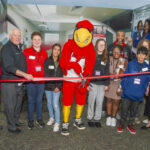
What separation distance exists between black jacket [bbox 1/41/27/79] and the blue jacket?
1.54 metres

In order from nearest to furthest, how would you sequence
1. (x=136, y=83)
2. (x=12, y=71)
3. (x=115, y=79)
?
(x=12, y=71), (x=136, y=83), (x=115, y=79)

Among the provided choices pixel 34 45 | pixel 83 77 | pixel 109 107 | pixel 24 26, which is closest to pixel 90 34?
pixel 83 77

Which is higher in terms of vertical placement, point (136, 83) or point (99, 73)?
point (99, 73)

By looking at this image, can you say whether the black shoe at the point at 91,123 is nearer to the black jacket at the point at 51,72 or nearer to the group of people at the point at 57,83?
the group of people at the point at 57,83

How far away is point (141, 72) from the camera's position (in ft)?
7.59

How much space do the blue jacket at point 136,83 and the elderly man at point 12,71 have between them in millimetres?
1435

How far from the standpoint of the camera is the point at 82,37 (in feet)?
6.92

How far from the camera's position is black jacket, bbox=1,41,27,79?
2050 millimetres

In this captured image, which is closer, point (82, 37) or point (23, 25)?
point (82, 37)

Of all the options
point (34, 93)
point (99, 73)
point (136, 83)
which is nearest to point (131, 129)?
point (136, 83)

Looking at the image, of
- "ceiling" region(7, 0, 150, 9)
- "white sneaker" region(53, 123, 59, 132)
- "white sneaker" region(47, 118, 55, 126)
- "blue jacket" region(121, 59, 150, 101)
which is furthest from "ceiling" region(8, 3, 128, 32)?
"white sneaker" region(53, 123, 59, 132)

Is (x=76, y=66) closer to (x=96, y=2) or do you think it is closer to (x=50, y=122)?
(x=50, y=122)

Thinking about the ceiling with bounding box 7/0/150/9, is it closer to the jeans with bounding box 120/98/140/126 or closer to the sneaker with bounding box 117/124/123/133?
the jeans with bounding box 120/98/140/126

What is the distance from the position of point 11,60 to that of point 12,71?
16 cm
